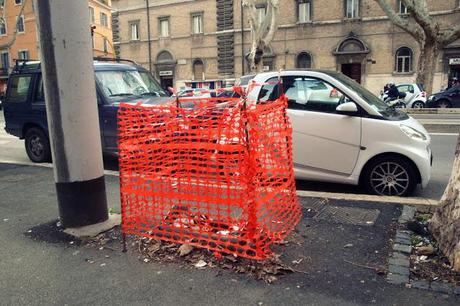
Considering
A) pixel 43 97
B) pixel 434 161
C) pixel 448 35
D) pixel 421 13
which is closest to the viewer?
pixel 434 161

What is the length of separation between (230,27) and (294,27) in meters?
5.90

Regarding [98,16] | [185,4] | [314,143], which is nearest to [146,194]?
[314,143]

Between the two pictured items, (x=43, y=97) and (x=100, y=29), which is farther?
(x=100, y=29)

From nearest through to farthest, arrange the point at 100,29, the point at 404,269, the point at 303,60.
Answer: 1. the point at 404,269
2. the point at 303,60
3. the point at 100,29

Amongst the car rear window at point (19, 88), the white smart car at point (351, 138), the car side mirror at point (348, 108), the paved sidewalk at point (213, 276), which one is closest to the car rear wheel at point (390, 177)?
the white smart car at point (351, 138)

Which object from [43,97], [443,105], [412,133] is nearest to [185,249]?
[412,133]

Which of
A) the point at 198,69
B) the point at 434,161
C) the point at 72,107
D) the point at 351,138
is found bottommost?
the point at 434,161

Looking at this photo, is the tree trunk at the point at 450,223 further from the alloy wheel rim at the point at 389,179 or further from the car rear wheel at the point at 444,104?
the car rear wheel at the point at 444,104

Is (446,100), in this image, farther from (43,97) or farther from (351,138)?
(43,97)

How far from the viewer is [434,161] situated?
8.27 meters

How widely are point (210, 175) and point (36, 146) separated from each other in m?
6.56

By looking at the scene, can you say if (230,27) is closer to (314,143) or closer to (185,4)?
(185,4)

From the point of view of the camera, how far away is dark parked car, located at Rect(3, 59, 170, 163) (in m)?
8.13

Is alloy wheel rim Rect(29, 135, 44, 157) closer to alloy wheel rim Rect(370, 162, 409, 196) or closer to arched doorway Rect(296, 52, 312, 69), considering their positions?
alloy wheel rim Rect(370, 162, 409, 196)
